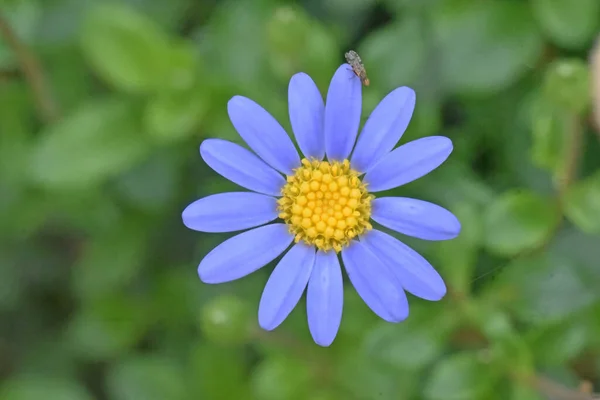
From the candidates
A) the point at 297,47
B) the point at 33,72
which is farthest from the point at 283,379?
the point at 33,72

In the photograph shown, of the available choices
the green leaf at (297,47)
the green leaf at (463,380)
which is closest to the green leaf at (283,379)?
the green leaf at (463,380)

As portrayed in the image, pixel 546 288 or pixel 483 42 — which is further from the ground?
pixel 483 42

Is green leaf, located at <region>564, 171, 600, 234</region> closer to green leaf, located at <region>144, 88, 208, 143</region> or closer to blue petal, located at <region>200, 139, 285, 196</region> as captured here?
blue petal, located at <region>200, 139, 285, 196</region>

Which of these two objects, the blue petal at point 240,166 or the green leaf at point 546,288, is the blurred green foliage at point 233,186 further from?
the blue petal at point 240,166

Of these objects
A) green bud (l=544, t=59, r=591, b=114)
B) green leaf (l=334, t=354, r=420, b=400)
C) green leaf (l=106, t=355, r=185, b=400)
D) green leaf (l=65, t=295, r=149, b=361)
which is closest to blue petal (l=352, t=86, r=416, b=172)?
green bud (l=544, t=59, r=591, b=114)

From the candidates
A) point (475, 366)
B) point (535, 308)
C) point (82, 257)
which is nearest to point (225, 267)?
point (475, 366)

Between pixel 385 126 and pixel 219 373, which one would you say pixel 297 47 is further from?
pixel 219 373
